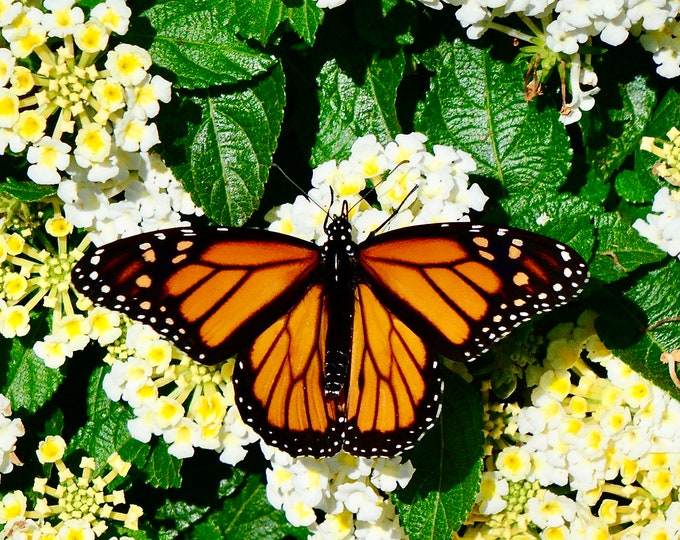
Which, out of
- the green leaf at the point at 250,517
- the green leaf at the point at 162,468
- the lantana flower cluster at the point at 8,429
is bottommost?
the green leaf at the point at 250,517

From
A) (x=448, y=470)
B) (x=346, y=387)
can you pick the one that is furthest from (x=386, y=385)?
(x=448, y=470)

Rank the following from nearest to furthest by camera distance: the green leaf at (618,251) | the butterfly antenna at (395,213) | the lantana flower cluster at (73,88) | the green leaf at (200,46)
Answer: the lantana flower cluster at (73,88)
the butterfly antenna at (395,213)
the green leaf at (200,46)
the green leaf at (618,251)

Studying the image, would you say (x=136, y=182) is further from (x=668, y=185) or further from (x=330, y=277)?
(x=668, y=185)

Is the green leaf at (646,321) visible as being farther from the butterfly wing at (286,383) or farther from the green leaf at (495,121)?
the butterfly wing at (286,383)

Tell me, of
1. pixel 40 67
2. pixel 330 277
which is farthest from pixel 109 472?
pixel 40 67

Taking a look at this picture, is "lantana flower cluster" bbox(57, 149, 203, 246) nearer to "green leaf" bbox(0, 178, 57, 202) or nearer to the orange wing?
"green leaf" bbox(0, 178, 57, 202)

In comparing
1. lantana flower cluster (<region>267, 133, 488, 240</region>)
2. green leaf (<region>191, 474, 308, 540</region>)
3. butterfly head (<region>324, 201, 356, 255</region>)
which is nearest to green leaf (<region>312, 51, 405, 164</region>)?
lantana flower cluster (<region>267, 133, 488, 240</region>)

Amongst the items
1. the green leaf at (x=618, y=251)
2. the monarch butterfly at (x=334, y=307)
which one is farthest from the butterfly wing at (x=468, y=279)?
the green leaf at (x=618, y=251)
